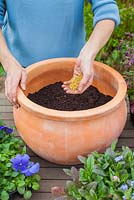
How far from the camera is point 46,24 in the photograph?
1.72m

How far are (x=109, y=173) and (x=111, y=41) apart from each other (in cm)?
151

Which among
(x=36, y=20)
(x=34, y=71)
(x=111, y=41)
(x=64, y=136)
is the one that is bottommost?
(x=111, y=41)

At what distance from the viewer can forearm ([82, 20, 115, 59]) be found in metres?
1.52

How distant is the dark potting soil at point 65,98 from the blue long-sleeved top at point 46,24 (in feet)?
0.59

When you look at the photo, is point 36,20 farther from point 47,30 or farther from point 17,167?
point 17,167

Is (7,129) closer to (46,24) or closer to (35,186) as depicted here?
(35,186)

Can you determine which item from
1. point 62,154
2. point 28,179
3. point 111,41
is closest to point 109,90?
point 62,154

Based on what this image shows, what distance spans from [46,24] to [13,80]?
1.10 feet

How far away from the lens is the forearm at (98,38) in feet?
4.99

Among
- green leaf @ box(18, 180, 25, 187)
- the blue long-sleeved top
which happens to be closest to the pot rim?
green leaf @ box(18, 180, 25, 187)

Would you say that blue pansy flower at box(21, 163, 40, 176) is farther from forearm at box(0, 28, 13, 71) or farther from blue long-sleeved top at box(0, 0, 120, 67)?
blue long-sleeved top at box(0, 0, 120, 67)

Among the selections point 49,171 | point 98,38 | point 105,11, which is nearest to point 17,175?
point 49,171

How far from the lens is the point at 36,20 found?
1.71 m

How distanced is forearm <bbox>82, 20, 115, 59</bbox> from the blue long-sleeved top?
0.03m
